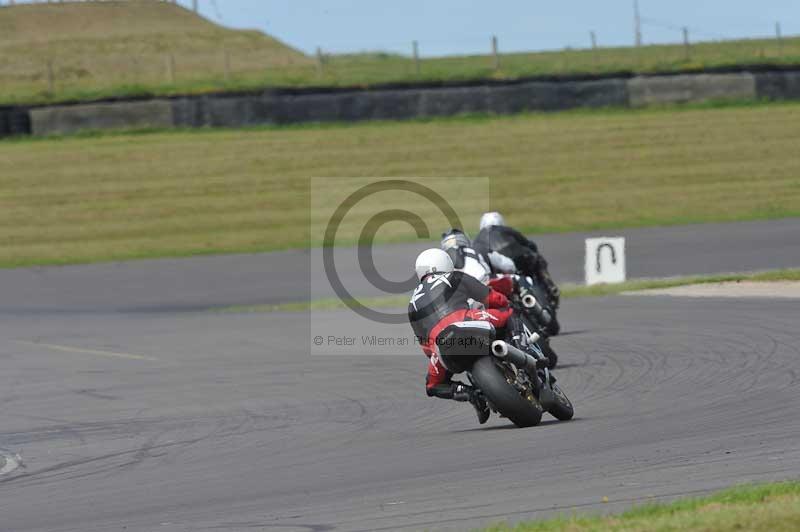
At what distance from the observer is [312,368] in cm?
1530

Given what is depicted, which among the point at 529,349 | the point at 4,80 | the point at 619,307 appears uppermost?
the point at 4,80

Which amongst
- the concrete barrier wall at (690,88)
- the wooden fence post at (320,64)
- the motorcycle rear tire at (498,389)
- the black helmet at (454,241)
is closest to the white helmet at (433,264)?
the motorcycle rear tire at (498,389)

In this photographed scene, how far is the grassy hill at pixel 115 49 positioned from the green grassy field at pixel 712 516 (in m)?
33.9

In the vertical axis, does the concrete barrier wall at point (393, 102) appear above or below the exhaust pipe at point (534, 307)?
above

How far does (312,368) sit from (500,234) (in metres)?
2.56

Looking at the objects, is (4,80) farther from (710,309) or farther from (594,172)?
(710,309)

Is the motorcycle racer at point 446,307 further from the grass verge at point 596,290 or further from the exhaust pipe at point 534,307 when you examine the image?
the grass verge at point 596,290

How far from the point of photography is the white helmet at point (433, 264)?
404 inches

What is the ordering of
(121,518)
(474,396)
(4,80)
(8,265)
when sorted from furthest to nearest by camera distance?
(4,80), (8,265), (474,396), (121,518)

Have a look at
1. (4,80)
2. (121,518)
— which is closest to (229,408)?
(121,518)

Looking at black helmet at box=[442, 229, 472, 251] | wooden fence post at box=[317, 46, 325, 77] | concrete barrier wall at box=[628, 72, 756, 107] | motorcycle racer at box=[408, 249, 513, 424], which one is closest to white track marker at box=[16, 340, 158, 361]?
black helmet at box=[442, 229, 472, 251]

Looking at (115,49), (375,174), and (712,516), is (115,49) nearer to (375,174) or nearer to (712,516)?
(375,174)

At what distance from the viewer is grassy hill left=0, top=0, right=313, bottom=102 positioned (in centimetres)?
4428

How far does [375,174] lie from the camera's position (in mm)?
34719
